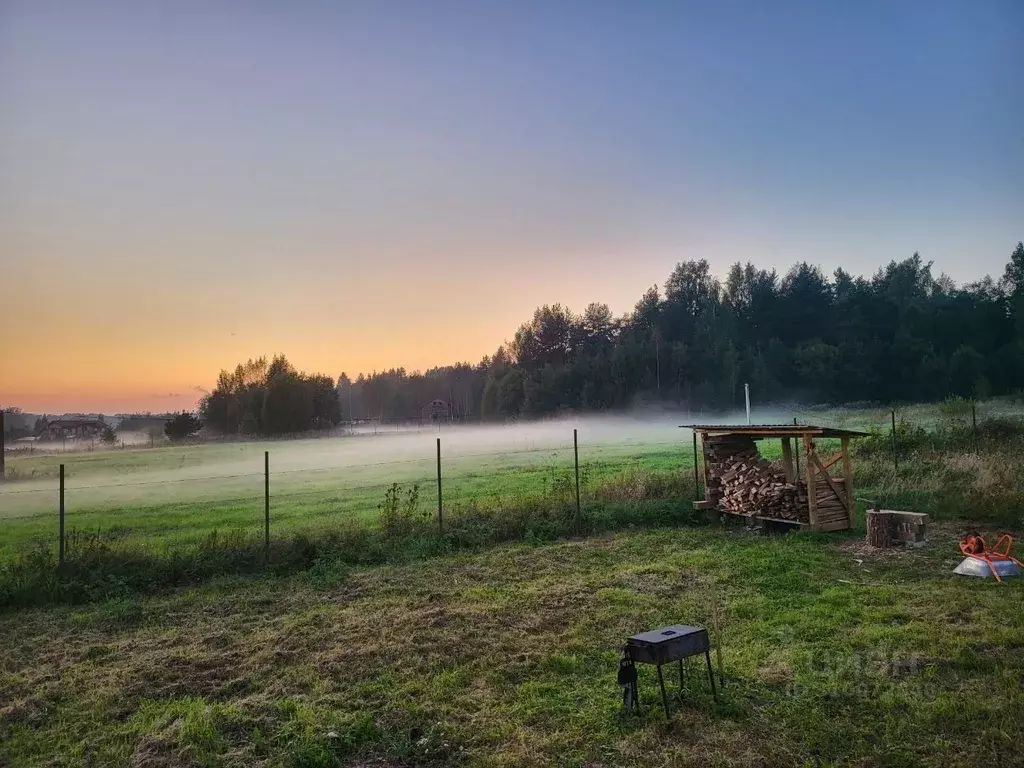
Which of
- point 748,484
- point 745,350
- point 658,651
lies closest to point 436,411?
point 745,350

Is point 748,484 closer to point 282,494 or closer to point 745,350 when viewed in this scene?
point 282,494

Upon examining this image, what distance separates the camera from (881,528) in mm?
10102

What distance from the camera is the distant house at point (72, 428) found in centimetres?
4838

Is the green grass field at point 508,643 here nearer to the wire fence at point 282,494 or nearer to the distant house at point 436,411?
the wire fence at point 282,494

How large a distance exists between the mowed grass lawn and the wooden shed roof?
8.66ft

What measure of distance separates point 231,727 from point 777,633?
201 inches

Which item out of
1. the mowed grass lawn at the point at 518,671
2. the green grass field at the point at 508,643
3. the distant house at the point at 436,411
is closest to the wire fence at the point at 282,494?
the green grass field at the point at 508,643

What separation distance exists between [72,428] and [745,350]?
2577 inches

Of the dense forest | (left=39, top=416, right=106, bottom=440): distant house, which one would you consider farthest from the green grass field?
the dense forest

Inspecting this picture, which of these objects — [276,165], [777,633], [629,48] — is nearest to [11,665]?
[777,633]

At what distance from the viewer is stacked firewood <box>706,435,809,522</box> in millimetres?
12039

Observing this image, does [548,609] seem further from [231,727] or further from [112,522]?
[112,522]

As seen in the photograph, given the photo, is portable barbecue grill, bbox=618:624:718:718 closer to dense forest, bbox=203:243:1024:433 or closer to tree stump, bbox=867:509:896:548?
tree stump, bbox=867:509:896:548

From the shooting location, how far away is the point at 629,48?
618 inches
